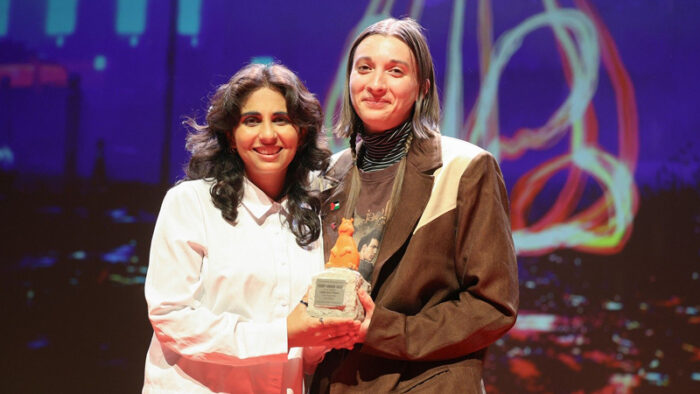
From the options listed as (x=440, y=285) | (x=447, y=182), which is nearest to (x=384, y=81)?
(x=447, y=182)

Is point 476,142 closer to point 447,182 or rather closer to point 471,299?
point 447,182

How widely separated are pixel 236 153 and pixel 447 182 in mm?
636

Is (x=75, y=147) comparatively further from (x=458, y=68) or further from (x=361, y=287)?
(x=361, y=287)

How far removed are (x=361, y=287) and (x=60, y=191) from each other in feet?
8.28

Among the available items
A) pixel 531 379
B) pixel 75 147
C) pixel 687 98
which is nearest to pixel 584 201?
pixel 687 98

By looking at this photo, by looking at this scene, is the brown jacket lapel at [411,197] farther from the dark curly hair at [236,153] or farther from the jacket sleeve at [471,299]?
the dark curly hair at [236,153]

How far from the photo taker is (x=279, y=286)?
6.10ft

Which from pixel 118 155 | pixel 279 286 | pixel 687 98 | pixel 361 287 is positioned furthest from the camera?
pixel 118 155

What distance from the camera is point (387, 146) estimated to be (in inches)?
77.7

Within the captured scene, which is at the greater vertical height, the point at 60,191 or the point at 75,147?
the point at 75,147

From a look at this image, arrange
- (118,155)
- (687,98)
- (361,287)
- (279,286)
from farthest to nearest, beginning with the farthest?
(118,155) → (687,98) → (279,286) → (361,287)

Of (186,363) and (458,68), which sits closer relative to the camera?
(186,363)

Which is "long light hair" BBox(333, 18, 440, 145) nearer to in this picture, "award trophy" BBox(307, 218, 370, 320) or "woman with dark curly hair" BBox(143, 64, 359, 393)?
"woman with dark curly hair" BBox(143, 64, 359, 393)

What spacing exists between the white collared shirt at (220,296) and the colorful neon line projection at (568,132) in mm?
1705
